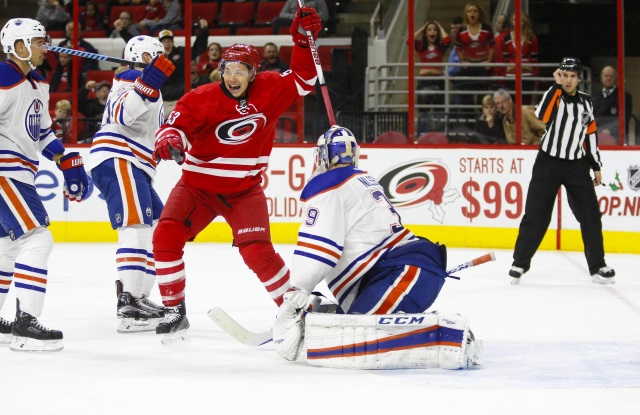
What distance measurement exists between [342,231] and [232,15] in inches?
271

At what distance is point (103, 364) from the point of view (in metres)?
4.07

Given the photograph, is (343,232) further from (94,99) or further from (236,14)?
(236,14)

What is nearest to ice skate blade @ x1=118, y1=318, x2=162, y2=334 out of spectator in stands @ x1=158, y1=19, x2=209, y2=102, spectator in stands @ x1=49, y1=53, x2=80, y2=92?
spectator in stands @ x1=158, y1=19, x2=209, y2=102

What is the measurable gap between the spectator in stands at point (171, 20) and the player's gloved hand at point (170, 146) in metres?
5.97

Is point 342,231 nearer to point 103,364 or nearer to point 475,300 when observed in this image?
point 103,364

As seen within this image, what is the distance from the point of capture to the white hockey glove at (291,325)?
3809 millimetres

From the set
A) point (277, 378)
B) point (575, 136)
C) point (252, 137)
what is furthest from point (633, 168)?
point (277, 378)

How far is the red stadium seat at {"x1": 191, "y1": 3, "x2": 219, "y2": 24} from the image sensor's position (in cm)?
1018

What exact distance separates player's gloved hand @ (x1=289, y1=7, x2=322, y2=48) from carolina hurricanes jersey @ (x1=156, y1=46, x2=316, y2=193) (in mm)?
218

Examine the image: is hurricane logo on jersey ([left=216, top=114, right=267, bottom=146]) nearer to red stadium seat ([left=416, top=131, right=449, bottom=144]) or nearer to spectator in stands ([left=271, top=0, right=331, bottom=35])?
red stadium seat ([left=416, top=131, right=449, bottom=144])

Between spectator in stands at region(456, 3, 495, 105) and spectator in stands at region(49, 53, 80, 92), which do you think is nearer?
spectator in stands at region(456, 3, 495, 105)

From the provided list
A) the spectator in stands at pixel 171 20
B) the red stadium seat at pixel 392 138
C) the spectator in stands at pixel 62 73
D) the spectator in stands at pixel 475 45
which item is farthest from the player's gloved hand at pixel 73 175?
the spectator in stands at pixel 171 20

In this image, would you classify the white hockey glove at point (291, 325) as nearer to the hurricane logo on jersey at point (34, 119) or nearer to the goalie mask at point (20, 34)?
the hurricane logo on jersey at point (34, 119)

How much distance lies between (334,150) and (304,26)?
3.03 feet
